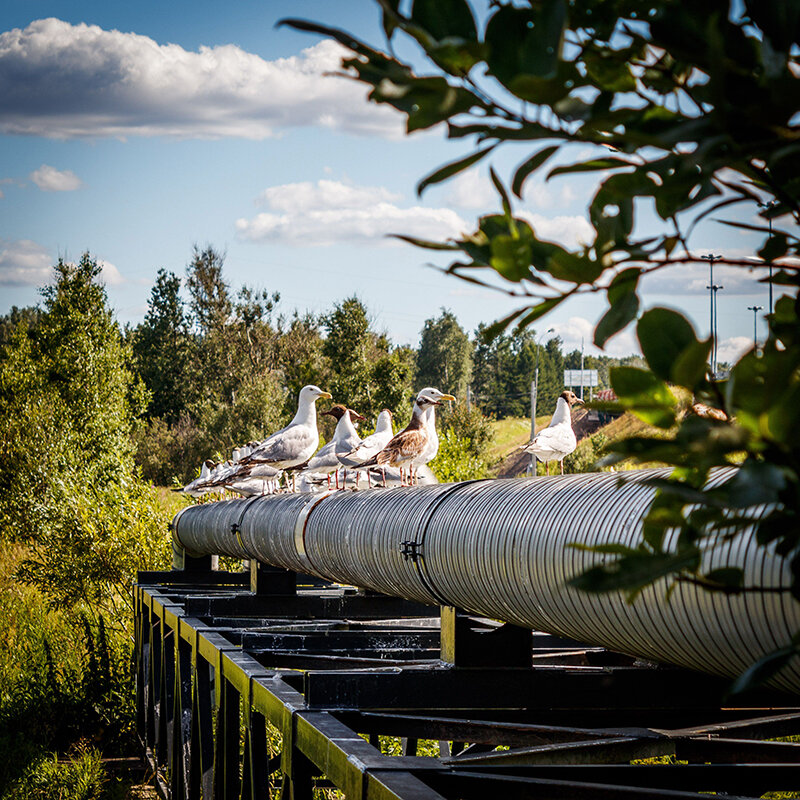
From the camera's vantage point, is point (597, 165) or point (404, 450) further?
point (404, 450)

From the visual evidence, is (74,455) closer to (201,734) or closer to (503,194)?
(201,734)

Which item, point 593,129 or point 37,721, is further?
point 37,721

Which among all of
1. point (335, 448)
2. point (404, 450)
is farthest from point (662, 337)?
point (335, 448)

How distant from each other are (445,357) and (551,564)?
8824cm

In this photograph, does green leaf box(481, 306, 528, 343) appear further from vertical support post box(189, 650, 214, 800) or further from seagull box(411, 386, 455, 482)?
seagull box(411, 386, 455, 482)

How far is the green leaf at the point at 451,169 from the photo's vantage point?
1016 mm

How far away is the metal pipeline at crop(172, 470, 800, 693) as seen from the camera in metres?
1.79

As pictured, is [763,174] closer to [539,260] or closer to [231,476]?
[539,260]

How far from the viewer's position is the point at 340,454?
11156mm

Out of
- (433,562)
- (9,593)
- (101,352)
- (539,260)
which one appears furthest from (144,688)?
(101,352)

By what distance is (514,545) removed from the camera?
2758mm

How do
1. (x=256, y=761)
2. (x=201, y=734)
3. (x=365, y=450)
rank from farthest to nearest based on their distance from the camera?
(x=365, y=450)
(x=201, y=734)
(x=256, y=761)

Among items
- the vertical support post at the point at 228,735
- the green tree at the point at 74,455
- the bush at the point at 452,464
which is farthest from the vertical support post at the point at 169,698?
the bush at the point at 452,464

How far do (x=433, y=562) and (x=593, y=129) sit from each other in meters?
2.50
